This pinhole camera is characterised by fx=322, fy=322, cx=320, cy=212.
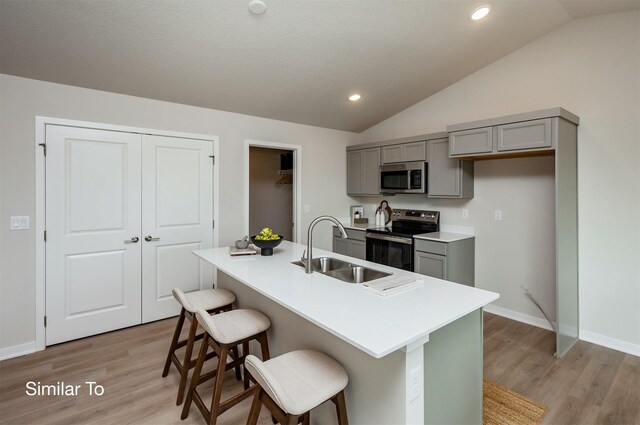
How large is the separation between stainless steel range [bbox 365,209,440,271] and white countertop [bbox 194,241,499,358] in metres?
1.73

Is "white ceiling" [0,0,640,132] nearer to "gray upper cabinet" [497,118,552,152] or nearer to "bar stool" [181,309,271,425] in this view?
"gray upper cabinet" [497,118,552,152]

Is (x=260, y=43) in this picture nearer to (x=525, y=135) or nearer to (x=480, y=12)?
(x=480, y=12)

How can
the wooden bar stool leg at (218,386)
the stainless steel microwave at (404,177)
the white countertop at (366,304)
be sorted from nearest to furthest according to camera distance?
the white countertop at (366,304) < the wooden bar stool leg at (218,386) < the stainless steel microwave at (404,177)

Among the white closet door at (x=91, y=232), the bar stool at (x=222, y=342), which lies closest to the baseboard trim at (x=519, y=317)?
the bar stool at (x=222, y=342)

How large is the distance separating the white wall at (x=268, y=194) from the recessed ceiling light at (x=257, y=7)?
3556mm

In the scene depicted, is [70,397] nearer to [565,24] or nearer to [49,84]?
[49,84]

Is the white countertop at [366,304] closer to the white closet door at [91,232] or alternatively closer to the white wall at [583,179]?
the white closet door at [91,232]

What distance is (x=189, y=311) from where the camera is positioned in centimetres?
211

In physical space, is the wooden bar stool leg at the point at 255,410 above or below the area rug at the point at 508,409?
above

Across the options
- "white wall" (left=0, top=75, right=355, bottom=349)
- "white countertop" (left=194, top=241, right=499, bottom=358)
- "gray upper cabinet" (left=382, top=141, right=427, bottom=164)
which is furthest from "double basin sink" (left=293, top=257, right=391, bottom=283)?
"gray upper cabinet" (left=382, top=141, right=427, bottom=164)

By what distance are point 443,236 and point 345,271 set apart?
1.91m

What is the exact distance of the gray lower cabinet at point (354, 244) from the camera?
4.44 m

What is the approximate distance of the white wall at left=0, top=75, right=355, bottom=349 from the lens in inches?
106

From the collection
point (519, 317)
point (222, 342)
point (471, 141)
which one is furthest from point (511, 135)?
point (222, 342)
